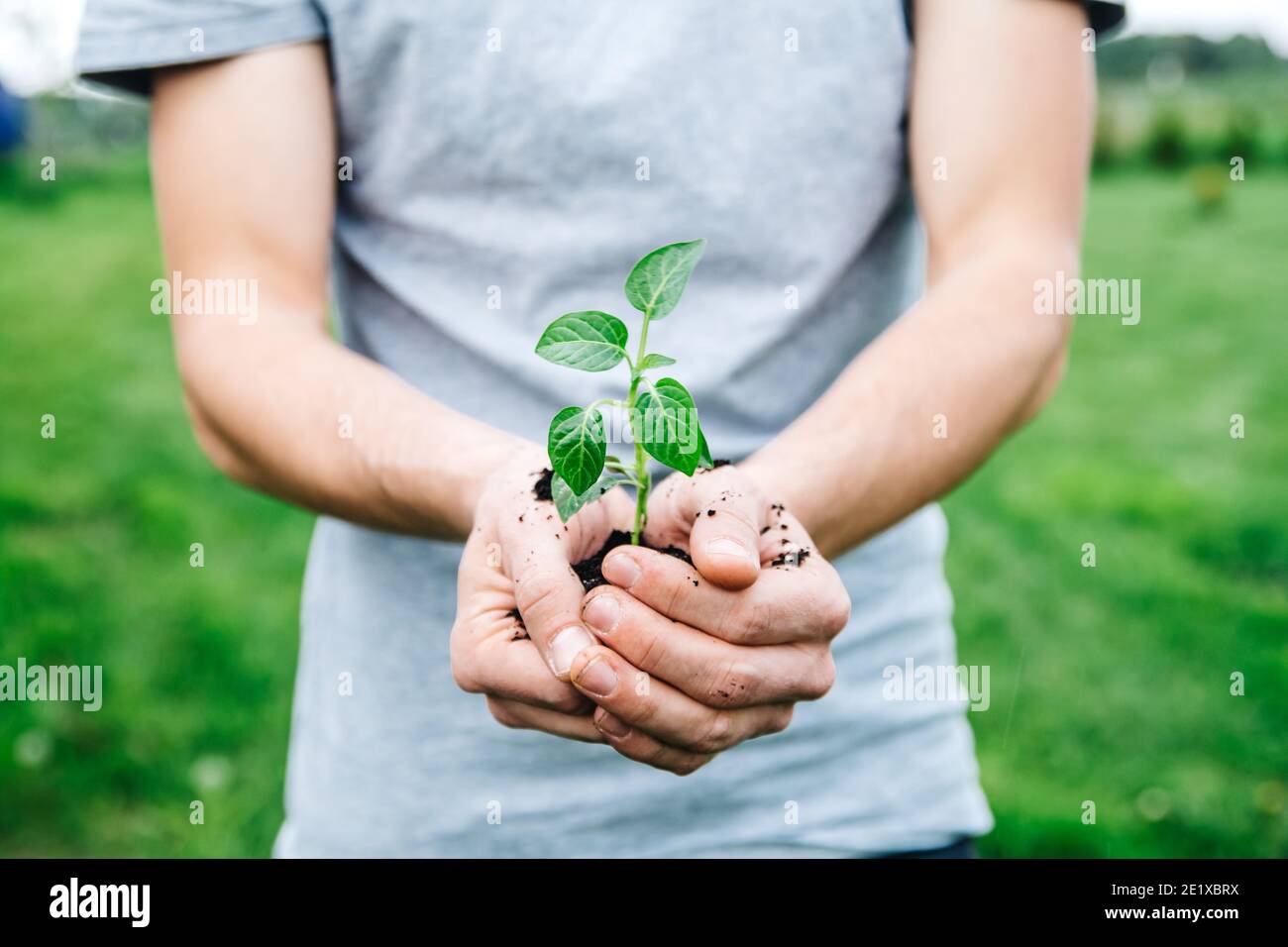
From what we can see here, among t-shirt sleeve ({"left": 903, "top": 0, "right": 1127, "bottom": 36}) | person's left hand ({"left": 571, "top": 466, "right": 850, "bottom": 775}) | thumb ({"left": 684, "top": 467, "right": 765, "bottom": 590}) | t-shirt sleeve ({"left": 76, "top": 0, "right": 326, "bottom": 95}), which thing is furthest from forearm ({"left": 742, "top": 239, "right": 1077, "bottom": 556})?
t-shirt sleeve ({"left": 76, "top": 0, "right": 326, "bottom": 95})

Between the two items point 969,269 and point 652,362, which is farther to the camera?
point 969,269

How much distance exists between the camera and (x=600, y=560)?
68.4 inches

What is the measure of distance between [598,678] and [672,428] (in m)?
0.34

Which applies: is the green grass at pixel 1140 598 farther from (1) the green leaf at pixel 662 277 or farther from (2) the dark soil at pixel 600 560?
(1) the green leaf at pixel 662 277

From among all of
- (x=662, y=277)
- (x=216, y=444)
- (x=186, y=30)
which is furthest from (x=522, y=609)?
(x=186, y=30)

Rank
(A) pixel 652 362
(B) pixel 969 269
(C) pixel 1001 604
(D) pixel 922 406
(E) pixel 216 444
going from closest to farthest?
(A) pixel 652 362 → (D) pixel 922 406 → (B) pixel 969 269 → (E) pixel 216 444 → (C) pixel 1001 604

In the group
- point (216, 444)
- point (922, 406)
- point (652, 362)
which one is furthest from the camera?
point (216, 444)

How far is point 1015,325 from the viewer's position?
1.96 m

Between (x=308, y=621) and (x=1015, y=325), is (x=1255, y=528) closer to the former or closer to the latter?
(x=1015, y=325)

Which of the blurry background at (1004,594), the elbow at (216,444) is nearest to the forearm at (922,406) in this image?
the elbow at (216,444)

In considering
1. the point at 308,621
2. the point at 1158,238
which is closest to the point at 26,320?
the point at 308,621

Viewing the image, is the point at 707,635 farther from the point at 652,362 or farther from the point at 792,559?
the point at 652,362

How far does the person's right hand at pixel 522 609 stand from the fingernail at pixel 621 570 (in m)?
0.05

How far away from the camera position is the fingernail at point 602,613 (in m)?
1.51
